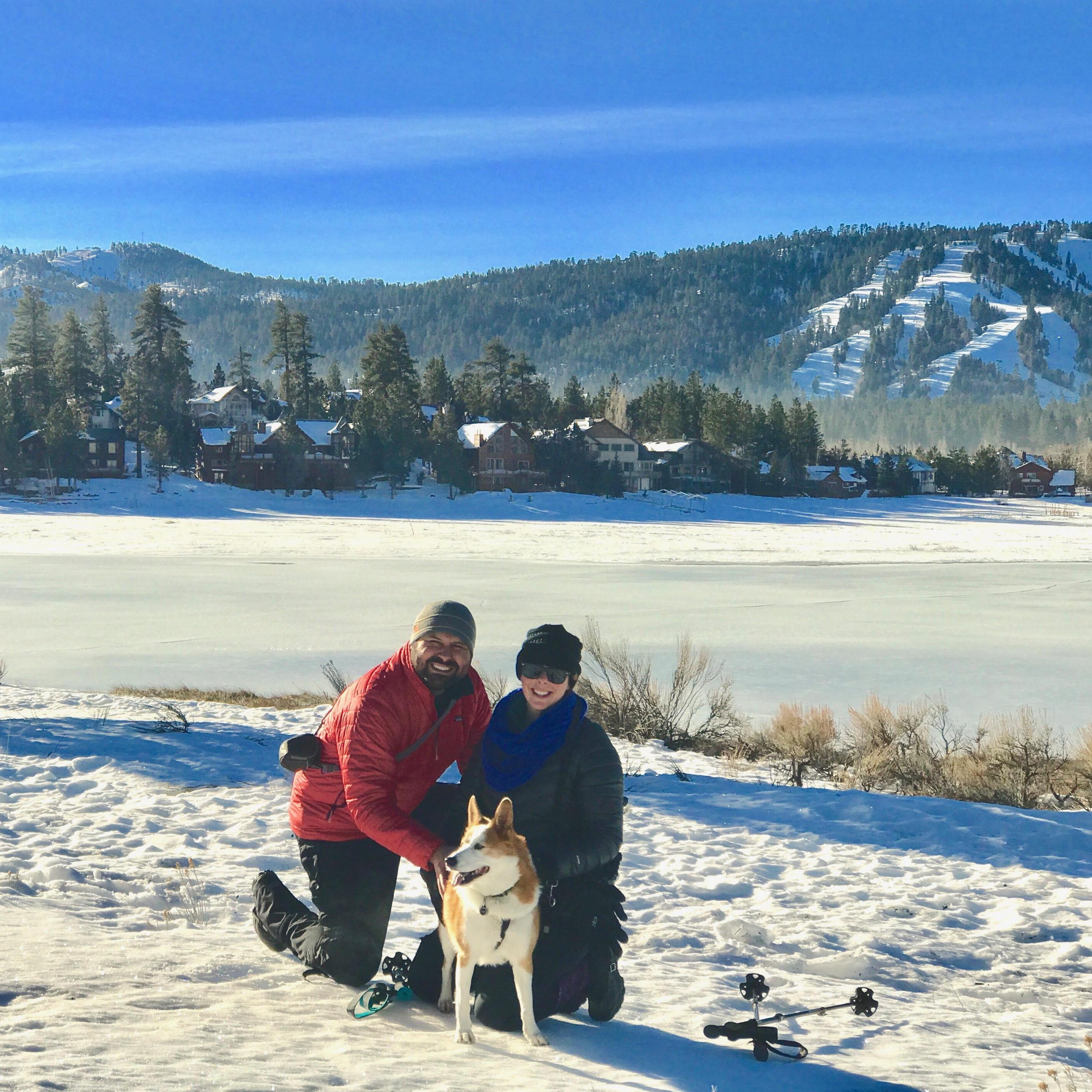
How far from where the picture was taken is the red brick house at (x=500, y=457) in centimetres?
8300

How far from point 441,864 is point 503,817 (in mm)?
610

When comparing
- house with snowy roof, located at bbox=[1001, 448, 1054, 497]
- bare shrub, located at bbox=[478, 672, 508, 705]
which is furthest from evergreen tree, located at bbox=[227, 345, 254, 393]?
bare shrub, located at bbox=[478, 672, 508, 705]

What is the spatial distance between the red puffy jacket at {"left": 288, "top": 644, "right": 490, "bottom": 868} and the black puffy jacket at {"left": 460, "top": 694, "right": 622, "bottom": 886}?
1.30ft

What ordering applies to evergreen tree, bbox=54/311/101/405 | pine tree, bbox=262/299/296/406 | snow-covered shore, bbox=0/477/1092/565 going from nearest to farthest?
snow-covered shore, bbox=0/477/1092/565
evergreen tree, bbox=54/311/101/405
pine tree, bbox=262/299/296/406

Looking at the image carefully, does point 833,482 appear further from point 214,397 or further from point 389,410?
point 214,397

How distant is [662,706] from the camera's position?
1361 cm

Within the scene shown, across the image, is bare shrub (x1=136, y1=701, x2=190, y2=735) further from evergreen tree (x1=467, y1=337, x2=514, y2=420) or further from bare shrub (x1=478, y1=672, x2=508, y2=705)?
evergreen tree (x1=467, y1=337, x2=514, y2=420)

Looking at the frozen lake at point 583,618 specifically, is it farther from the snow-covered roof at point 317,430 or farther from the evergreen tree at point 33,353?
the evergreen tree at point 33,353

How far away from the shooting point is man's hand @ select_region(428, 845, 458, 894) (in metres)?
4.20

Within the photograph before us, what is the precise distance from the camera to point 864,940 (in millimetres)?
6141

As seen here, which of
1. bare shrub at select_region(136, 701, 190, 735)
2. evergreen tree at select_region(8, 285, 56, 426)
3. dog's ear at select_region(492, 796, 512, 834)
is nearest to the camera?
dog's ear at select_region(492, 796, 512, 834)

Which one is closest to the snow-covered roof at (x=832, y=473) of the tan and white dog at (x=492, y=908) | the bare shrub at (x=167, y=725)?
the bare shrub at (x=167, y=725)

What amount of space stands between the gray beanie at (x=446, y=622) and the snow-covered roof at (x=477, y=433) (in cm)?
7950

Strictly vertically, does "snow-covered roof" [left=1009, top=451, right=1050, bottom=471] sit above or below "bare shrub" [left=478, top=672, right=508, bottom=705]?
above
